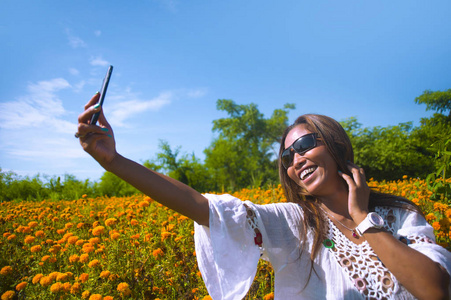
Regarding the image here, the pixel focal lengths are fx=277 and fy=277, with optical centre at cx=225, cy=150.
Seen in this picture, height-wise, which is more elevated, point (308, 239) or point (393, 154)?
point (393, 154)

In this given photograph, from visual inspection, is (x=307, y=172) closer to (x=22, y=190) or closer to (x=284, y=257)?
(x=284, y=257)

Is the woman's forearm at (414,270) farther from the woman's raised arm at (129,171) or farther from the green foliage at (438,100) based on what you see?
the green foliage at (438,100)

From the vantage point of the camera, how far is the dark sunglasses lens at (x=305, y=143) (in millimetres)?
1701

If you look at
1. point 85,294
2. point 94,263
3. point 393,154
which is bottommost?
point 85,294

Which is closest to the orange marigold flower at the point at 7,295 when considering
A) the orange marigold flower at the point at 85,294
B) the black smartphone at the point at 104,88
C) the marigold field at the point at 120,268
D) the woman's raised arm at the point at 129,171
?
the marigold field at the point at 120,268

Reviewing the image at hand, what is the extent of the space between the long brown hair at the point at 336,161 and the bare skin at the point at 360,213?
0.05 meters

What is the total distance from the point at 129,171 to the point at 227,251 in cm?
57

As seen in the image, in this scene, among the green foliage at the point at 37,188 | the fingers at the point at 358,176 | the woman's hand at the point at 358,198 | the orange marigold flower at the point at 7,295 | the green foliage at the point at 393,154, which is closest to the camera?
the woman's hand at the point at 358,198

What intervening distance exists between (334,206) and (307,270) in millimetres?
511

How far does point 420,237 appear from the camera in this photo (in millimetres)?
1480

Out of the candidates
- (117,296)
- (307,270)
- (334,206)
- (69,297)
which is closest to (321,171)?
(334,206)

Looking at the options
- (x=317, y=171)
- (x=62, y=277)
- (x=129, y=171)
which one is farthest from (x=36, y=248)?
(x=317, y=171)

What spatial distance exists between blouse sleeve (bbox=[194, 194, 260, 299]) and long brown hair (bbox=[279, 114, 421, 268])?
0.42 metres

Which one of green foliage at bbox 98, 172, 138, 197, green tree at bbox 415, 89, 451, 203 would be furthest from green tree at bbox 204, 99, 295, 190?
green foliage at bbox 98, 172, 138, 197
